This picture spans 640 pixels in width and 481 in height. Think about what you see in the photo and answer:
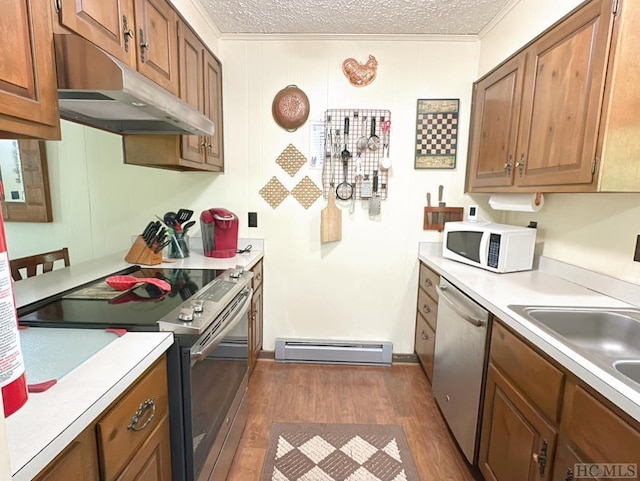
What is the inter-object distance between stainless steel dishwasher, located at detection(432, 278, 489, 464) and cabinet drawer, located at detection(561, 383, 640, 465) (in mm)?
482

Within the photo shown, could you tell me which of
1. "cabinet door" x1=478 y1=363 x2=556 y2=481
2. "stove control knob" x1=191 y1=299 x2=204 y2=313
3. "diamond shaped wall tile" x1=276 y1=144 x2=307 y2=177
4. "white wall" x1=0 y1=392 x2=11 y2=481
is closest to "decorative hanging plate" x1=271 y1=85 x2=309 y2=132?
"diamond shaped wall tile" x1=276 y1=144 x2=307 y2=177

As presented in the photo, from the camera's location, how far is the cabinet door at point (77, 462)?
59 centimetres

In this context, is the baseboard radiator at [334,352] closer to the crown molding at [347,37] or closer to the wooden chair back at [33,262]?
the wooden chair back at [33,262]

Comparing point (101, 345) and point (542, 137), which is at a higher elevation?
point (542, 137)

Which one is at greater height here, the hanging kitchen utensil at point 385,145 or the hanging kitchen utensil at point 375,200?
the hanging kitchen utensil at point 385,145

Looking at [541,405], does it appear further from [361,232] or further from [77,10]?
[77,10]

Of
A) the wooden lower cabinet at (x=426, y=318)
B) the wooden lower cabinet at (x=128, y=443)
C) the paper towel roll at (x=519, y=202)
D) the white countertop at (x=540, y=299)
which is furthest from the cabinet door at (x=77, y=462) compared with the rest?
the paper towel roll at (x=519, y=202)

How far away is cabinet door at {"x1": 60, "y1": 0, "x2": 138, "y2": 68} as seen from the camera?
1.01 metres

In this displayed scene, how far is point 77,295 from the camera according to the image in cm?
128

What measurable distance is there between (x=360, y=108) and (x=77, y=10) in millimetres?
1729

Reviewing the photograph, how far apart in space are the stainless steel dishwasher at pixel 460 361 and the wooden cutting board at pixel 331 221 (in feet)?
2.74

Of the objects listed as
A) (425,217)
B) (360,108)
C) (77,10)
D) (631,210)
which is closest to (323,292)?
(425,217)

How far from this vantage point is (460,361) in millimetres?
1663

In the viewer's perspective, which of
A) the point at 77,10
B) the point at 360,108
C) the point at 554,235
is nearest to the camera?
the point at 77,10
